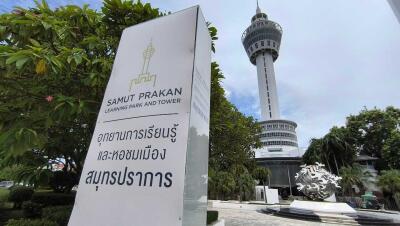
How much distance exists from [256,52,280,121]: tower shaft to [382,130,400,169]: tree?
57.3 m

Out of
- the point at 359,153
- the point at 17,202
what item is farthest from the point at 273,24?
the point at 17,202

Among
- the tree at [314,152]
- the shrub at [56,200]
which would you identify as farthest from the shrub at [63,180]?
the tree at [314,152]

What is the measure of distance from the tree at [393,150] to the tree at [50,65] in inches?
1861

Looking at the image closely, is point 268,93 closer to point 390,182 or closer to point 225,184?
point 390,182

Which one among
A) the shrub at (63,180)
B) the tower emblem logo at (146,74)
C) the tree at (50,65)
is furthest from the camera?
the shrub at (63,180)

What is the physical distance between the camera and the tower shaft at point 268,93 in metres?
99.8

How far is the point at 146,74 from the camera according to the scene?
8.58 ft

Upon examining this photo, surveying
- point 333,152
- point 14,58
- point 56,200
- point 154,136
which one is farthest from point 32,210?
point 333,152

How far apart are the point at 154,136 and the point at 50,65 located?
199cm

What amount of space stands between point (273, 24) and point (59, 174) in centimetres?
11626

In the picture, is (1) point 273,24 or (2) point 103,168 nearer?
(2) point 103,168

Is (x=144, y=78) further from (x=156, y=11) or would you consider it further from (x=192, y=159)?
(x=156, y=11)

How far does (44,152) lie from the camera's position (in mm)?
8617

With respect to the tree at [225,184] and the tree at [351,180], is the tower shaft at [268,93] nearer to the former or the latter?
the tree at [351,180]
